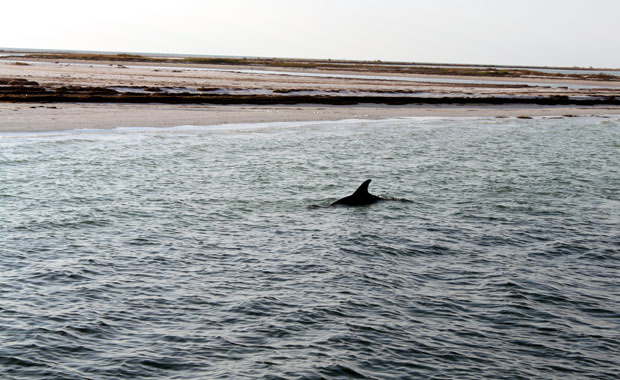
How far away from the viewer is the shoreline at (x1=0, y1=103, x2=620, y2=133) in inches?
1633

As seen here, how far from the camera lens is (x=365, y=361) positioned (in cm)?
1077

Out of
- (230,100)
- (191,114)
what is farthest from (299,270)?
(230,100)

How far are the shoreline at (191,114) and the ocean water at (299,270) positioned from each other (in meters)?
10.1

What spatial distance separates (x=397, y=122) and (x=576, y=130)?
44.1 ft

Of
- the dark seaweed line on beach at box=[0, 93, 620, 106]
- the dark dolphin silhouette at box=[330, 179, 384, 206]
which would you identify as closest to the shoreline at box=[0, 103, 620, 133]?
the dark seaweed line on beach at box=[0, 93, 620, 106]

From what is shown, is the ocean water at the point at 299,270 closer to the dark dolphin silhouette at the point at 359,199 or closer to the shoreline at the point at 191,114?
the dark dolphin silhouette at the point at 359,199

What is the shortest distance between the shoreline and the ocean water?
33.0 feet

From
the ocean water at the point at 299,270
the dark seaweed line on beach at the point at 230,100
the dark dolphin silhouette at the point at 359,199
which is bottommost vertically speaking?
the ocean water at the point at 299,270

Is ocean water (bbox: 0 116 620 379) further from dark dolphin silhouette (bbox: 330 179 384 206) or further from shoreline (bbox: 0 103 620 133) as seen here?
shoreline (bbox: 0 103 620 133)

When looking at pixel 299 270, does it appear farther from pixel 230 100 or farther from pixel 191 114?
pixel 230 100

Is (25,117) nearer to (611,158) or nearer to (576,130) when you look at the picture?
(611,158)

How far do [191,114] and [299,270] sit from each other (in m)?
36.1

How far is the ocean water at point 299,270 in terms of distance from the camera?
1090 cm

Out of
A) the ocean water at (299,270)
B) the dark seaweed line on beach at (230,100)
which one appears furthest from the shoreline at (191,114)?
the ocean water at (299,270)
